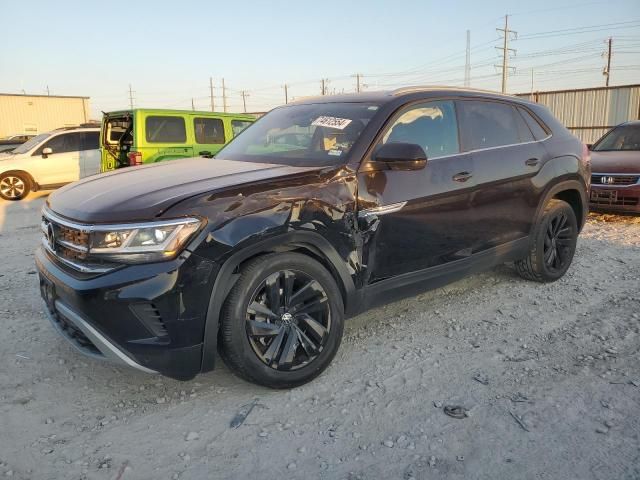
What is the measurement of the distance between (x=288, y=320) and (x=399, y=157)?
1.20 metres

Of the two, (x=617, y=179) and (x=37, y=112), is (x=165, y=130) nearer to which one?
→ (x=617, y=179)

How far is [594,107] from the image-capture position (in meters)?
21.3

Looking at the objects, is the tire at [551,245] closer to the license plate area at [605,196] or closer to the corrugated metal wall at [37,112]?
the license plate area at [605,196]

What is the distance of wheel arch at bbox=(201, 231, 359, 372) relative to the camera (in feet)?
8.70

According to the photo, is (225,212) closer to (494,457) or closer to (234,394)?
(234,394)

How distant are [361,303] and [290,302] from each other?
21.4 inches

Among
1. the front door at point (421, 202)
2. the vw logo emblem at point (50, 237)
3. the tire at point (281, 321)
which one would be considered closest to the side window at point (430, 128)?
the front door at point (421, 202)

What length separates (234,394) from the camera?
2984mm

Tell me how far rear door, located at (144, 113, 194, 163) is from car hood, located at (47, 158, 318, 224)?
5.74 meters

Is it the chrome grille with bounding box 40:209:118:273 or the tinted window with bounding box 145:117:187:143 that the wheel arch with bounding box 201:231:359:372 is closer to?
the chrome grille with bounding box 40:209:118:273

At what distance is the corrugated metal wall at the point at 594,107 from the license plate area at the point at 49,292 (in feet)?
65.9

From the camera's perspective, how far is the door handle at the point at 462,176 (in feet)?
12.1

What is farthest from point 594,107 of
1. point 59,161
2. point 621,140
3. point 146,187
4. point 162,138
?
point 146,187

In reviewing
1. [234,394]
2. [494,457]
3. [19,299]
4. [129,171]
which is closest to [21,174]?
[19,299]
